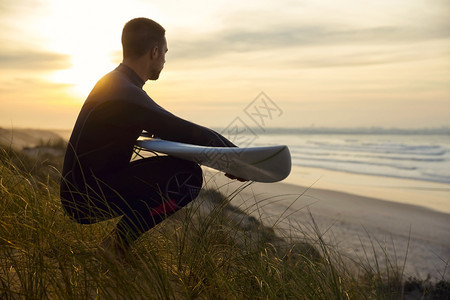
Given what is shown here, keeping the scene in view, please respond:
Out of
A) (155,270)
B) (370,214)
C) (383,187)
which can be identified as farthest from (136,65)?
(383,187)

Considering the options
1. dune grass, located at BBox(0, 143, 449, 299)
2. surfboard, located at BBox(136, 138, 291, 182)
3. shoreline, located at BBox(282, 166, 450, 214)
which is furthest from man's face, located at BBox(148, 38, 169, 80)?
shoreline, located at BBox(282, 166, 450, 214)

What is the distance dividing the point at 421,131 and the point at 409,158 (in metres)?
20.4

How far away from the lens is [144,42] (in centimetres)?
283

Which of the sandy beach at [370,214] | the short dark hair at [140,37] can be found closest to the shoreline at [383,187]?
the sandy beach at [370,214]

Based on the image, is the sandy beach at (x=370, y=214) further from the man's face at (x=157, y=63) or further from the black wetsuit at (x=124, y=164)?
the man's face at (x=157, y=63)

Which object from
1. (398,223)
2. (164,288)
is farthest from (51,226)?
(398,223)

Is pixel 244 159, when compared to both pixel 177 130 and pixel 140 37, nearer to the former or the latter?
pixel 177 130

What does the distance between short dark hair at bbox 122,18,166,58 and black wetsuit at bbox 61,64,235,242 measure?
0.54 feet

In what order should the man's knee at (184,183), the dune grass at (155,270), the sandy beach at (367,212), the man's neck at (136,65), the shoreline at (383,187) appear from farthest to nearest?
the shoreline at (383,187), the sandy beach at (367,212), the man's neck at (136,65), the man's knee at (184,183), the dune grass at (155,270)

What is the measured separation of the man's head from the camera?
9.30 feet

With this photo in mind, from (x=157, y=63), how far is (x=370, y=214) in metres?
5.87

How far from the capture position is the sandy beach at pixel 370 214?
5.27 m

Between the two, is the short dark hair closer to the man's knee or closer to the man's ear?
the man's ear

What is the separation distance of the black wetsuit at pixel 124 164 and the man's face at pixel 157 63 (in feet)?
0.60
